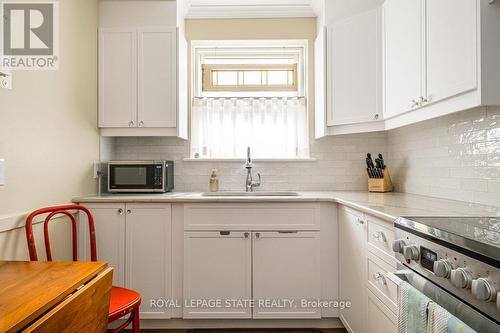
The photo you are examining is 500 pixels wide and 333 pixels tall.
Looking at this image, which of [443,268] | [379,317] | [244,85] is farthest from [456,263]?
[244,85]

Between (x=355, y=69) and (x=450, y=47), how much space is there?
0.94 meters

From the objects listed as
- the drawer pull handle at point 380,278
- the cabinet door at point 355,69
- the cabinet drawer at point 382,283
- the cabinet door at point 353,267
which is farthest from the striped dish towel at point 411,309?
the cabinet door at point 355,69

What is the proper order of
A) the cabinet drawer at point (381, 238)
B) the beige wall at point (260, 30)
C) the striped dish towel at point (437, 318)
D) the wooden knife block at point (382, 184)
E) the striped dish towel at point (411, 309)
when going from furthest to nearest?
the beige wall at point (260, 30) → the wooden knife block at point (382, 184) → the cabinet drawer at point (381, 238) → the striped dish towel at point (411, 309) → the striped dish towel at point (437, 318)

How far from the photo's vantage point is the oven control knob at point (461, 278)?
87 centimetres

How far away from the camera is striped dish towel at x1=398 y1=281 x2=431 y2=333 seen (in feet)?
3.32

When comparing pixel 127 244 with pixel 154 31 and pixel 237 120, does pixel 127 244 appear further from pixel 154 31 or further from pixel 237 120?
pixel 154 31

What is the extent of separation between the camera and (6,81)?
1641 millimetres

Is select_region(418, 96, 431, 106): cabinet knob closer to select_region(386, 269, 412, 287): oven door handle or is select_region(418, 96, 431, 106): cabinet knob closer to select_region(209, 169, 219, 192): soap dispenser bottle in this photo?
select_region(386, 269, 412, 287): oven door handle

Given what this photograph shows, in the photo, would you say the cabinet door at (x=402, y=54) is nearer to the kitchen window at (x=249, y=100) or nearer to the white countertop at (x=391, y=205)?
the white countertop at (x=391, y=205)

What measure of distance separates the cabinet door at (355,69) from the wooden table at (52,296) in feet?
6.65

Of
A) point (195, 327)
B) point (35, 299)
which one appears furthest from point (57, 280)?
point (195, 327)

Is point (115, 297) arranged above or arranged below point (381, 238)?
below

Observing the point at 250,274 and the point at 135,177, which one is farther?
the point at 135,177

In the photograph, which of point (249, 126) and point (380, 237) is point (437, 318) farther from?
point (249, 126)
